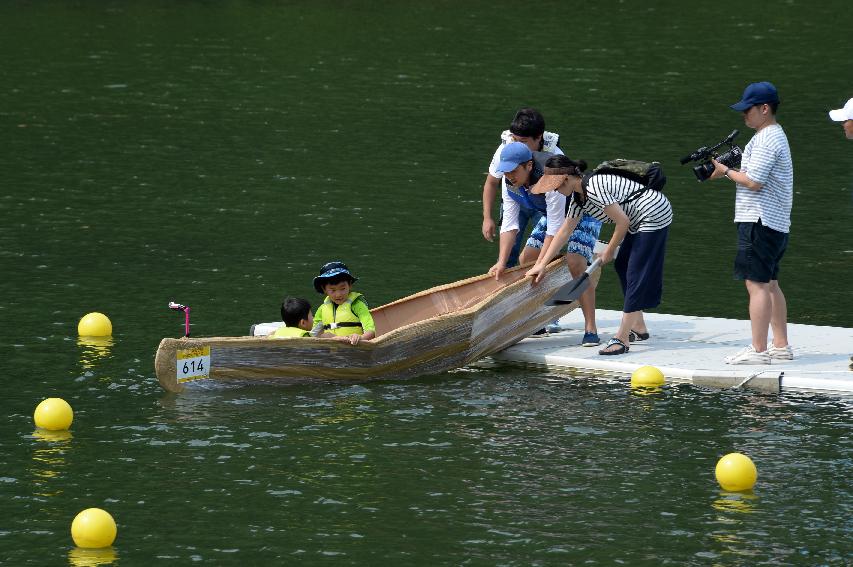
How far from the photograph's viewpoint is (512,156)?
14.4 meters

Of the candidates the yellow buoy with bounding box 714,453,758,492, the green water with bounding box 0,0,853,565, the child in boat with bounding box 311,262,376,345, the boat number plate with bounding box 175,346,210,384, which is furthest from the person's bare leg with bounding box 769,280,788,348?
the boat number plate with bounding box 175,346,210,384

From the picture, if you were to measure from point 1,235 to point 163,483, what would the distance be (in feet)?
31.1

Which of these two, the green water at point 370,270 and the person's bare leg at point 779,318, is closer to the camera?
the green water at point 370,270

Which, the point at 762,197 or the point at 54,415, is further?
the point at 762,197

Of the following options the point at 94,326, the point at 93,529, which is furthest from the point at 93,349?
the point at 93,529

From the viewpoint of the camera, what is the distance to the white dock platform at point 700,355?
1405cm

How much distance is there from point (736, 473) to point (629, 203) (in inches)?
140

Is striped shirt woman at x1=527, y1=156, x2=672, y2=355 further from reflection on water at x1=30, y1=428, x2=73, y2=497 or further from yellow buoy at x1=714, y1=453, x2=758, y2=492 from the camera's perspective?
reflection on water at x1=30, y1=428, x2=73, y2=497

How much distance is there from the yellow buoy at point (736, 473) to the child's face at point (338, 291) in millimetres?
3970

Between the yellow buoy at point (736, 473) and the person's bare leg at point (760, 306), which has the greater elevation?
the person's bare leg at point (760, 306)

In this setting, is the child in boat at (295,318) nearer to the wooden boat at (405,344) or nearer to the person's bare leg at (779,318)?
the wooden boat at (405,344)

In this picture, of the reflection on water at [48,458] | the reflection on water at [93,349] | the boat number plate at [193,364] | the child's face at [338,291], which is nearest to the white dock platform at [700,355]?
the child's face at [338,291]

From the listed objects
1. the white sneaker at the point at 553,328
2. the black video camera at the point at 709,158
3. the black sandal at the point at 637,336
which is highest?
the black video camera at the point at 709,158

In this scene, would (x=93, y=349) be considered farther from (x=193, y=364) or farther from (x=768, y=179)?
(x=768, y=179)
